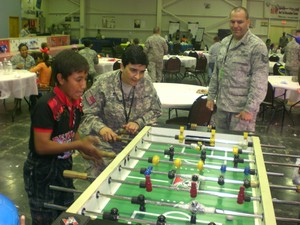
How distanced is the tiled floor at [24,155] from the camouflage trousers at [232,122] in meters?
0.89

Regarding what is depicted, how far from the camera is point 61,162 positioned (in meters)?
2.14

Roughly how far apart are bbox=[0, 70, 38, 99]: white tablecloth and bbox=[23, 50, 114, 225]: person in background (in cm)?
426

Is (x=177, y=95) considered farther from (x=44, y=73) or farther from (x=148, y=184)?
(x=44, y=73)

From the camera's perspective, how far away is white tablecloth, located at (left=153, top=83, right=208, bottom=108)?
4.05 meters

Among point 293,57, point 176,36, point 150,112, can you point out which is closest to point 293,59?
point 293,57

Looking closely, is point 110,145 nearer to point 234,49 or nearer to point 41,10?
point 234,49

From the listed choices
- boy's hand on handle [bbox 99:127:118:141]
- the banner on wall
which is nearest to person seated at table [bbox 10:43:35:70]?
boy's hand on handle [bbox 99:127:118:141]

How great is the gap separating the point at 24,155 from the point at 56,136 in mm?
2888

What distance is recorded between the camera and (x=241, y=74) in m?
3.49

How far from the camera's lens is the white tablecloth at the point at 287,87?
20.3 ft

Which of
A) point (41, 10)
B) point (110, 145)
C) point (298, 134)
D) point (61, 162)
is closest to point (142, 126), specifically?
point (110, 145)

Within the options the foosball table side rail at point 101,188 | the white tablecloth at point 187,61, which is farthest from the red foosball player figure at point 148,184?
the white tablecloth at point 187,61

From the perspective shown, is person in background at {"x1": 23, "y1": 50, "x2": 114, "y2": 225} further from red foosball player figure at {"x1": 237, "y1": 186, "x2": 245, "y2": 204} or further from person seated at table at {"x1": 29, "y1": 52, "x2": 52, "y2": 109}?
person seated at table at {"x1": 29, "y1": 52, "x2": 52, "y2": 109}

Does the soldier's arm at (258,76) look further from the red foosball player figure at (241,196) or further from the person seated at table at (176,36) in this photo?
the person seated at table at (176,36)
